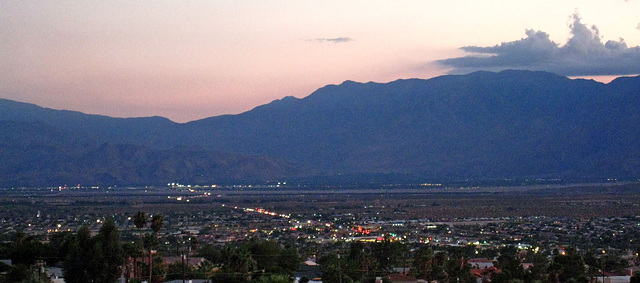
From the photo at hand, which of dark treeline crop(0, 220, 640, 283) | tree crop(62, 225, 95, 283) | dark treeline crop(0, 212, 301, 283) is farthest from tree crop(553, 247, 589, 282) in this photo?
tree crop(62, 225, 95, 283)

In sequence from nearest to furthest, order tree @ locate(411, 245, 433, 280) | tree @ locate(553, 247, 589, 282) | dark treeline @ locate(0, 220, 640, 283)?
dark treeline @ locate(0, 220, 640, 283), tree @ locate(553, 247, 589, 282), tree @ locate(411, 245, 433, 280)

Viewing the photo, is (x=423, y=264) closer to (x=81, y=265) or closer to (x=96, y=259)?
(x=96, y=259)

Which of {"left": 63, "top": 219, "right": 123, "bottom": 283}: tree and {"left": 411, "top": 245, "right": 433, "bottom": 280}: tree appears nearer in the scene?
{"left": 63, "top": 219, "right": 123, "bottom": 283}: tree

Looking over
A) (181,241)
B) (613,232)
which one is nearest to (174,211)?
(181,241)

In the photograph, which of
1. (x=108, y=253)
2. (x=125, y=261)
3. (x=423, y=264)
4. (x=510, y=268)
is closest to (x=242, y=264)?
(x=125, y=261)

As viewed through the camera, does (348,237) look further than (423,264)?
Yes

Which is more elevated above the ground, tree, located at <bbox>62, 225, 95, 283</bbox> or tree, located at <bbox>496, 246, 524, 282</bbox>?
tree, located at <bbox>62, 225, 95, 283</bbox>

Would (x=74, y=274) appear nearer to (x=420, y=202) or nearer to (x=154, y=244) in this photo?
(x=154, y=244)

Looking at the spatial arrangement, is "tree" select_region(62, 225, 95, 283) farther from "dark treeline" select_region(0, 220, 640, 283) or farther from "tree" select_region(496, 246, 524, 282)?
"tree" select_region(496, 246, 524, 282)

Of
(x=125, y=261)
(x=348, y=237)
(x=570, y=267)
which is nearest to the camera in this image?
(x=125, y=261)

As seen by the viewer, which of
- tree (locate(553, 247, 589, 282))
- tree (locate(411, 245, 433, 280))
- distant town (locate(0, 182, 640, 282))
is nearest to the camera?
tree (locate(553, 247, 589, 282))

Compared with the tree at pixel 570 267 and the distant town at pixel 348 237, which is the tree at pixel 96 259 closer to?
the distant town at pixel 348 237
